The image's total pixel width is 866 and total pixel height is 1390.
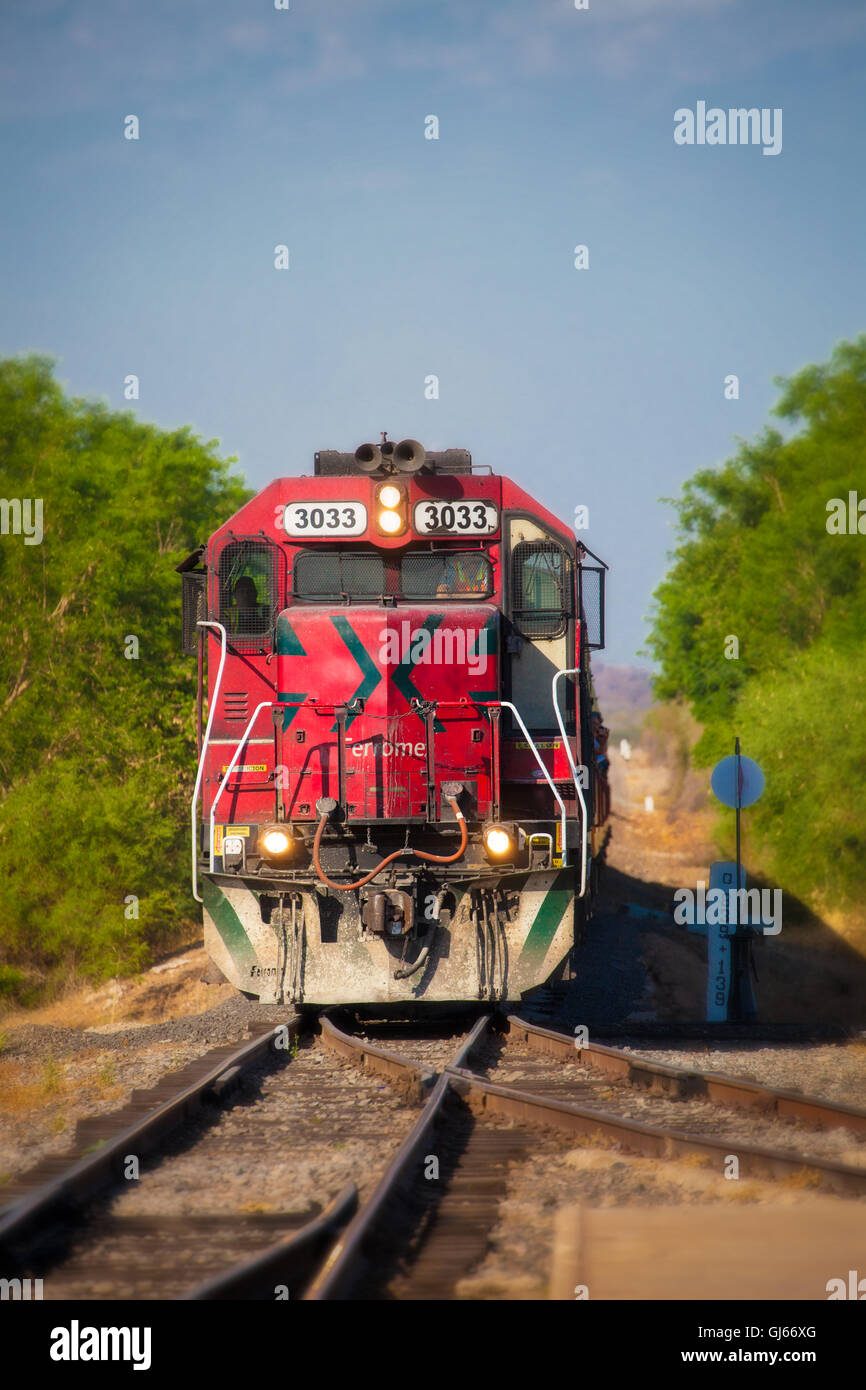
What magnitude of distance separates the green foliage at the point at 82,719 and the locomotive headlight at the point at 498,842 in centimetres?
1108

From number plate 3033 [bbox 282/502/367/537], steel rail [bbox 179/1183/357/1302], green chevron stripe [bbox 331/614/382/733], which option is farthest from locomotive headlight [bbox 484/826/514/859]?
steel rail [bbox 179/1183/357/1302]

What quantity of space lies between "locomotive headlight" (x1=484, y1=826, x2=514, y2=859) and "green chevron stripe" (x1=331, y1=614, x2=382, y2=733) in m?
1.38

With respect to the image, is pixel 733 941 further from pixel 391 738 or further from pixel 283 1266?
pixel 283 1266

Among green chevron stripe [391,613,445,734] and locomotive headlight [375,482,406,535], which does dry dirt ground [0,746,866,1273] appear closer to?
green chevron stripe [391,613,445,734]

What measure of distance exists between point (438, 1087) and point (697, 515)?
Result: 3242cm

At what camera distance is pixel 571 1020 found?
477 inches

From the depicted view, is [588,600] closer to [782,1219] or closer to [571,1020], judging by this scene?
[571,1020]

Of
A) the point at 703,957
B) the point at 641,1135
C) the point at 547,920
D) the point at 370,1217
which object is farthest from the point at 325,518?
the point at 703,957

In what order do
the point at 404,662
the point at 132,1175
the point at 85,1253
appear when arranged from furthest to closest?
the point at 404,662, the point at 132,1175, the point at 85,1253

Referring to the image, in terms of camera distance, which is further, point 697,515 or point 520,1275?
point 697,515

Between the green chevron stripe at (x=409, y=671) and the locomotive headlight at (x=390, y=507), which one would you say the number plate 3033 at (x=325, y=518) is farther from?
the green chevron stripe at (x=409, y=671)

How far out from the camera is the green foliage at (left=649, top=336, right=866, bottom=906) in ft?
67.1

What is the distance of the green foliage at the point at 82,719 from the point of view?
64.2ft
